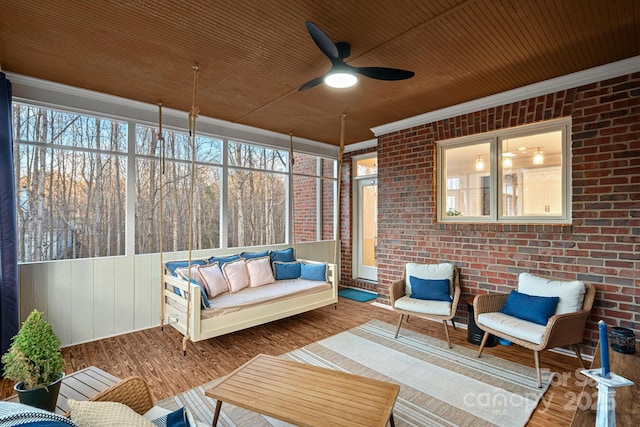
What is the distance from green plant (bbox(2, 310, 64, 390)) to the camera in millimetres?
1682

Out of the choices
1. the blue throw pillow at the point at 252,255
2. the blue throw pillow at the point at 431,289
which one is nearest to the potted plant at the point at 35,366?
the blue throw pillow at the point at 252,255

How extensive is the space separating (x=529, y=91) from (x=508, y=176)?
0.93 meters

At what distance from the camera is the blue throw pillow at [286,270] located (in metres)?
4.46

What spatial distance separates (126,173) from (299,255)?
2908mm

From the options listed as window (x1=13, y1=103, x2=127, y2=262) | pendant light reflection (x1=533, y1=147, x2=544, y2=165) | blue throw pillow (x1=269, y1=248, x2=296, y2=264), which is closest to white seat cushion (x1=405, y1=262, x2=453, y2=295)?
pendant light reflection (x1=533, y1=147, x2=544, y2=165)

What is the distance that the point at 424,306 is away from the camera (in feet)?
11.4

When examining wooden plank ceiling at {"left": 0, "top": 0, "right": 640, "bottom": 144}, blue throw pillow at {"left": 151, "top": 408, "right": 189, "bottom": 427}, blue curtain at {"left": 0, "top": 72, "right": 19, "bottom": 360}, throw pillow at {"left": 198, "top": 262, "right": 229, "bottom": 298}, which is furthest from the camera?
throw pillow at {"left": 198, "top": 262, "right": 229, "bottom": 298}

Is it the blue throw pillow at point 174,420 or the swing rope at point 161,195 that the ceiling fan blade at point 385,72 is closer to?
the blue throw pillow at point 174,420

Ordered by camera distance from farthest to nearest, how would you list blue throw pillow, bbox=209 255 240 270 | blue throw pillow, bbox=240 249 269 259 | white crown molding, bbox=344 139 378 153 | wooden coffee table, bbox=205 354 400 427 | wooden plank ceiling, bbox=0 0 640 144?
1. white crown molding, bbox=344 139 378 153
2. blue throw pillow, bbox=240 249 269 259
3. blue throw pillow, bbox=209 255 240 270
4. wooden plank ceiling, bbox=0 0 640 144
5. wooden coffee table, bbox=205 354 400 427

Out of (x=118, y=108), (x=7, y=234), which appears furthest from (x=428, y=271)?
(x=7, y=234)

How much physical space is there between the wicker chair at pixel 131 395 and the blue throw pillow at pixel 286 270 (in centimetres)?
290

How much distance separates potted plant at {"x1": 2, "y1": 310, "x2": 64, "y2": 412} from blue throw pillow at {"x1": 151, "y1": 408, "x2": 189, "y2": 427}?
0.81 m

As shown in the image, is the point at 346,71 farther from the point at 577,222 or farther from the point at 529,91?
the point at 577,222

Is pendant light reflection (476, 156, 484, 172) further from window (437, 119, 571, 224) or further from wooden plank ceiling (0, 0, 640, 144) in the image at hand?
wooden plank ceiling (0, 0, 640, 144)
